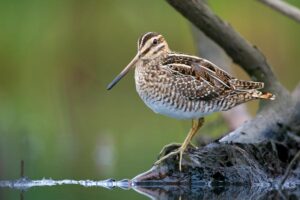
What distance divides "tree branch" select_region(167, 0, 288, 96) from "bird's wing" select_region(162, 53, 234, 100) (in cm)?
37

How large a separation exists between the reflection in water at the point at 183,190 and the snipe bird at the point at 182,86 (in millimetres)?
237

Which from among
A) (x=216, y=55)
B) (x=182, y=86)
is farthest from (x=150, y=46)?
(x=216, y=55)

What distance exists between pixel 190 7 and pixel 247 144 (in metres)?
1.13

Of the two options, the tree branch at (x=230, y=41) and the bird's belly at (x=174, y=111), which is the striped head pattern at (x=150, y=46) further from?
the bird's belly at (x=174, y=111)

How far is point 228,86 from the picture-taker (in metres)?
8.52

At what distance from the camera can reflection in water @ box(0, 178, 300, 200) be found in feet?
26.1

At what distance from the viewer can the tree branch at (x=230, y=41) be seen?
8586 mm

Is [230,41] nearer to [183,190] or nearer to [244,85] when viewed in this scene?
[244,85]

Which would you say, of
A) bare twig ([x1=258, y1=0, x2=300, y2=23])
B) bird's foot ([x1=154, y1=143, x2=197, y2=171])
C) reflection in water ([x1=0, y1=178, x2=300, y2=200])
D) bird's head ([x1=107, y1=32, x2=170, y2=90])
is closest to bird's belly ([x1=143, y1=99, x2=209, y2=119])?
bird's foot ([x1=154, y1=143, x2=197, y2=171])

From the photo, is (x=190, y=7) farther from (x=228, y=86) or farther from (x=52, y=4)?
(x=52, y=4)

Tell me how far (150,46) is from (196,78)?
1.41 ft

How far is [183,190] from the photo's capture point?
26.8 ft

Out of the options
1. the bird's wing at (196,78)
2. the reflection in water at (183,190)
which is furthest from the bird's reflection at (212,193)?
the bird's wing at (196,78)

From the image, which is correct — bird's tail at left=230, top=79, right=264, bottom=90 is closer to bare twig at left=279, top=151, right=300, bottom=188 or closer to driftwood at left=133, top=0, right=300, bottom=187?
driftwood at left=133, top=0, right=300, bottom=187
